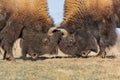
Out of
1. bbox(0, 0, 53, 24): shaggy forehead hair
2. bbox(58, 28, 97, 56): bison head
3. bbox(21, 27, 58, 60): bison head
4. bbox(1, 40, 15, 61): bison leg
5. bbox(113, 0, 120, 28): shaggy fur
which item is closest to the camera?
bbox(21, 27, 58, 60): bison head

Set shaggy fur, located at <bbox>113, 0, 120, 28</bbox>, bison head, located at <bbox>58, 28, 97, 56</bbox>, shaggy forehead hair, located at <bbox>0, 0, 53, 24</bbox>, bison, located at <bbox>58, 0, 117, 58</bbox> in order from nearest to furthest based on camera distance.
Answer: shaggy forehead hair, located at <bbox>0, 0, 53, 24</bbox>
bison head, located at <bbox>58, 28, 97, 56</bbox>
bison, located at <bbox>58, 0, 117, 58</bbox>
shaggy fur, located at <bbox>113, 0, 120, 28</bbox>

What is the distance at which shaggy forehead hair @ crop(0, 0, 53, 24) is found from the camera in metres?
15.8

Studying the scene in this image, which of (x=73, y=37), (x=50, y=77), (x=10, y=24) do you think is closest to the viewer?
(x=50, y=77)

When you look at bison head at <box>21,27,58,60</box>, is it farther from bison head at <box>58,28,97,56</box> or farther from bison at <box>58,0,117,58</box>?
bison at <box>58,0,117,58</box>

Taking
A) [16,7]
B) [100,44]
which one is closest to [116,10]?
[100,44]

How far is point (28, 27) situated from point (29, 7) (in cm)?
77

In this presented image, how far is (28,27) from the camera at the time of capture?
52.8 ft

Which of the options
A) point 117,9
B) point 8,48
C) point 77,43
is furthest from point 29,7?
point 117,9

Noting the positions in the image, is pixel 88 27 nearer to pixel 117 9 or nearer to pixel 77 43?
pixel 77 43

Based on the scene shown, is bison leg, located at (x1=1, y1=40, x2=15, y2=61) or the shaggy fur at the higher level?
the shaggy fur

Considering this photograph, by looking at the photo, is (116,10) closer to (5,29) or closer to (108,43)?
(108,43)

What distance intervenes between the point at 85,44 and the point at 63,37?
1.09 m


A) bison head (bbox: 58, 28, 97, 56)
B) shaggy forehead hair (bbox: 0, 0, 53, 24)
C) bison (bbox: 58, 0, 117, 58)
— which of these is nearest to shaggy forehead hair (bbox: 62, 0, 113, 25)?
bison (bbox: 58, 0, 117, 58)

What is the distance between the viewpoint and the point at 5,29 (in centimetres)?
1592
